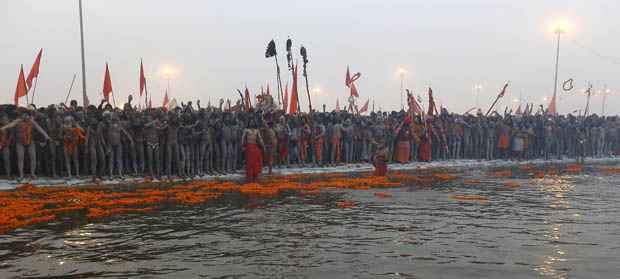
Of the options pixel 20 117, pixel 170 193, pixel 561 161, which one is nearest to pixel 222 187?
pixel 170 193

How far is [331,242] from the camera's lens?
885cm

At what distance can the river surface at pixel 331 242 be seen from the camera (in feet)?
23.5

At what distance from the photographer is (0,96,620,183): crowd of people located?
17688mm

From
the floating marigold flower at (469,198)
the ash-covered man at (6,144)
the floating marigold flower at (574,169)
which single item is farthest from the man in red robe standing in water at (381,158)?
the ash-covered man at (6,144)

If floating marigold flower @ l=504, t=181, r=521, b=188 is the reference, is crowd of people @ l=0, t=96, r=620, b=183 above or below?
above

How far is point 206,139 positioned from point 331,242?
11622mm

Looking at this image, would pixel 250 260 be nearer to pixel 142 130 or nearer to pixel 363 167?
pixel 142 130

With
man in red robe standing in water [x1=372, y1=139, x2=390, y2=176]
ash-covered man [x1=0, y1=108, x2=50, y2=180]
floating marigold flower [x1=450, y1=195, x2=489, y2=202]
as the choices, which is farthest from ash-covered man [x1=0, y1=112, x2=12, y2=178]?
floating marigold flower [x1=450, y1=195, x2=489, y2=202]

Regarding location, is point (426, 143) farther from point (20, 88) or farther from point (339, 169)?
point (20, 88)

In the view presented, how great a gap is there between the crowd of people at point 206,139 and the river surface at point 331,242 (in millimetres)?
6322

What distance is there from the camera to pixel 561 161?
31.9 meters

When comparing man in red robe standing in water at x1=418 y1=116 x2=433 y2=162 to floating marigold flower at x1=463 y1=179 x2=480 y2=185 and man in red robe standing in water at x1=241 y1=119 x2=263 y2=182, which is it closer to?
floating marigold flower at x1=463 y1=179 x2=480 y2=185

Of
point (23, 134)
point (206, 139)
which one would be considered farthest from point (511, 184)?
point (23, 134)

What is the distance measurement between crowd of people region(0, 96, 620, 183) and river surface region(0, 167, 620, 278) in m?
6.32
